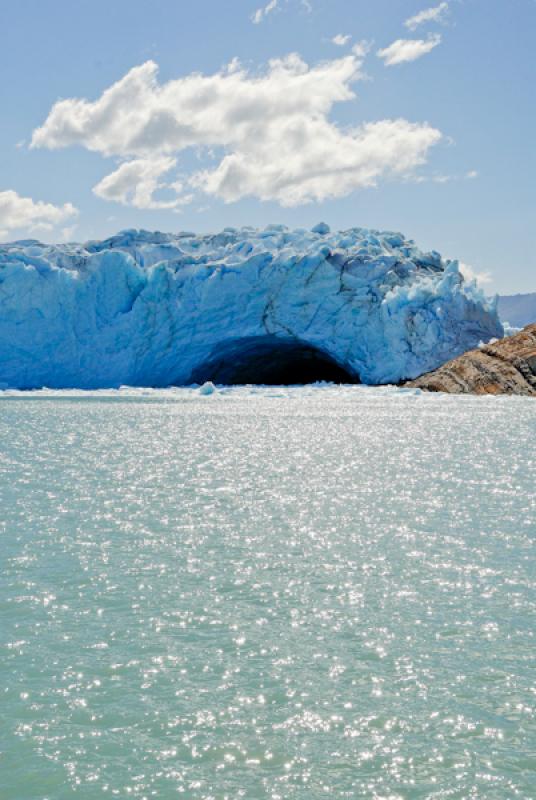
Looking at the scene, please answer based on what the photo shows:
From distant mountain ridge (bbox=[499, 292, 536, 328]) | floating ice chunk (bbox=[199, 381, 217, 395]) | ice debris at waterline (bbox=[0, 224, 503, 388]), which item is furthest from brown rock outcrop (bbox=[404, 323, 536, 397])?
distant mountain ridge (bbox=[499, 292, 536, 328])

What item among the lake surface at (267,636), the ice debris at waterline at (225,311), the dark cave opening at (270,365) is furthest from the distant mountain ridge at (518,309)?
the lake surface at (267,636)

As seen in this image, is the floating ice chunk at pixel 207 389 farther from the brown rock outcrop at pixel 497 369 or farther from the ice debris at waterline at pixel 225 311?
the brown rock outcrop at pixel 497 369

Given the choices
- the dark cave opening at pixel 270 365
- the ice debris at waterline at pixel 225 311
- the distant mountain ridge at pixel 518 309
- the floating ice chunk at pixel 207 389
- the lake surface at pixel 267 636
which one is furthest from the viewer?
the distant mountain ridge at pixel 518 309

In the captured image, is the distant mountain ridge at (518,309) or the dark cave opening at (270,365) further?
the distant mountain ridge at (518,309)

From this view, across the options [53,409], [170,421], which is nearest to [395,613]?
[170,421]

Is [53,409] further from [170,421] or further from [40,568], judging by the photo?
[40,568]

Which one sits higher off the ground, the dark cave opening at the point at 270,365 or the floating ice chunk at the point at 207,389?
the dark cave opening at the point at 270,365
